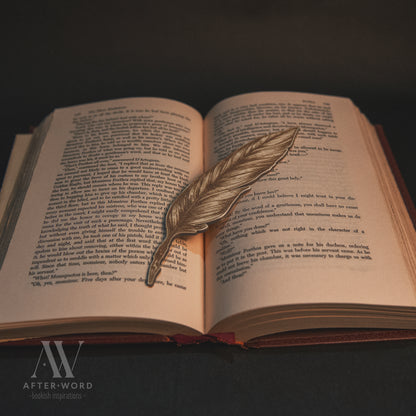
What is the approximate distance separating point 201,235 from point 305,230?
27cm

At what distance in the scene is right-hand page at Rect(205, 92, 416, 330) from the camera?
937 mm

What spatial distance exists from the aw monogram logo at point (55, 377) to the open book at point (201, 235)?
2.7 inches

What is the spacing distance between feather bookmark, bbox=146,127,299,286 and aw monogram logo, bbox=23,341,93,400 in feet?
0.94

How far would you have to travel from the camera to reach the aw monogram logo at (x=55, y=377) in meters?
0.95

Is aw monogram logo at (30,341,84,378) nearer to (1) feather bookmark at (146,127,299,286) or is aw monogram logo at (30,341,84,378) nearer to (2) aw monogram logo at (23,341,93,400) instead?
(2) aw monogram logo at (23,341,93,400)

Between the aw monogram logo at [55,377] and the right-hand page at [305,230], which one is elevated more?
the right-hand page at [305,230]

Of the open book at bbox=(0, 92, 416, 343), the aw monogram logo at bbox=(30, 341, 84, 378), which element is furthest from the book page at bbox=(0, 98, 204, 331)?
the aw monogram logo at bbox=(30, 341, 84, 378)

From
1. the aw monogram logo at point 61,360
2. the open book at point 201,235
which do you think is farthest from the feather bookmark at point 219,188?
the aw monogram logo at point 61,360

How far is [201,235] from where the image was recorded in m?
A: 1.10

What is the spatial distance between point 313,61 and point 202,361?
1323mm

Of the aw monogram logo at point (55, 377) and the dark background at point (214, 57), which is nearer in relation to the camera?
the aw monogram logo at point (55, 377)

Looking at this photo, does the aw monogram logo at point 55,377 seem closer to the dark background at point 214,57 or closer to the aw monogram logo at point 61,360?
the aw monogram logo at point 61,360

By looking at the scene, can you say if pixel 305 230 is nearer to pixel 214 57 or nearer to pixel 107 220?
pixel 107 220

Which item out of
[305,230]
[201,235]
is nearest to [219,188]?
[201,235]
